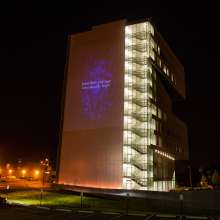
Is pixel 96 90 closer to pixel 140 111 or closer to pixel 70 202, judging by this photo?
pixel 140 111

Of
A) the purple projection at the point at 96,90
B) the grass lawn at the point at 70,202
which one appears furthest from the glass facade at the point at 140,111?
the grass lawn at the point at 70,202

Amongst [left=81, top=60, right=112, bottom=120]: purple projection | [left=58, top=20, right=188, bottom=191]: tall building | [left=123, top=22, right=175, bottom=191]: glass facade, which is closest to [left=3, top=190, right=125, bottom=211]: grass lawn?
[left=58, top=20, right=188, bottom=191]: tall building

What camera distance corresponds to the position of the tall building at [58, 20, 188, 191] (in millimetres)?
53469

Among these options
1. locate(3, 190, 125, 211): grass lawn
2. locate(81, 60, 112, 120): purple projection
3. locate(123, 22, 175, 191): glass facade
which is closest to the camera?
locate(3, 190, 125, 211): grass lawn

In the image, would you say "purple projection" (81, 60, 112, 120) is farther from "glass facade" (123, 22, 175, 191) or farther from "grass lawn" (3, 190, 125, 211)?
"grass lawn" (3, 190, 125, 211)

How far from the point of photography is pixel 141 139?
2211 inches

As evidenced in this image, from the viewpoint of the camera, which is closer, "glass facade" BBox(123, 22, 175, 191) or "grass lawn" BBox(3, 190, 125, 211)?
"grass lawn" BBox(3, 190, 125, 211)

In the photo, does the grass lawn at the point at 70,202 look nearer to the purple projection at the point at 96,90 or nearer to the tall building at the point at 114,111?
the tall building at the point at 114,111

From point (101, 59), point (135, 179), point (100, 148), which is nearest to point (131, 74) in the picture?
point (101, 59)

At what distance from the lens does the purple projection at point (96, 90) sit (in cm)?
5634

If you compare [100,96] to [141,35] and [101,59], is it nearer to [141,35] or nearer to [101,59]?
[101,59]

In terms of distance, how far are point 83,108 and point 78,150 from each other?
800 centimetres

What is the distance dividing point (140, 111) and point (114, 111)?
557 cm

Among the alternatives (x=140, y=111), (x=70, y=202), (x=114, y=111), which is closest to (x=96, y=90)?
(x=114, y=111)
